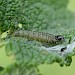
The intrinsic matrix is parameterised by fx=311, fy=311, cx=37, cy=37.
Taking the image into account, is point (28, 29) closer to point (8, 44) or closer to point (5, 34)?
point (5, 34)

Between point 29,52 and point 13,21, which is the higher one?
point 13,21

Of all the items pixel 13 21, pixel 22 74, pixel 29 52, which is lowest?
pixel 22 74

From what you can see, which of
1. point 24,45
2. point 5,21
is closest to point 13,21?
point 5,21

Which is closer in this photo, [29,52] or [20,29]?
[29,52]

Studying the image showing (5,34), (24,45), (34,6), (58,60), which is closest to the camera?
(58,60)

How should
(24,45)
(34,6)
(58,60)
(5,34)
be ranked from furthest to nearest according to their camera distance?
(34,6), (5,34), (24,45), (58,60)

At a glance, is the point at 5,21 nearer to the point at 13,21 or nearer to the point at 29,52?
the point at 13,21

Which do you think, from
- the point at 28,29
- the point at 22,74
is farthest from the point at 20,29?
the point at 22,74
